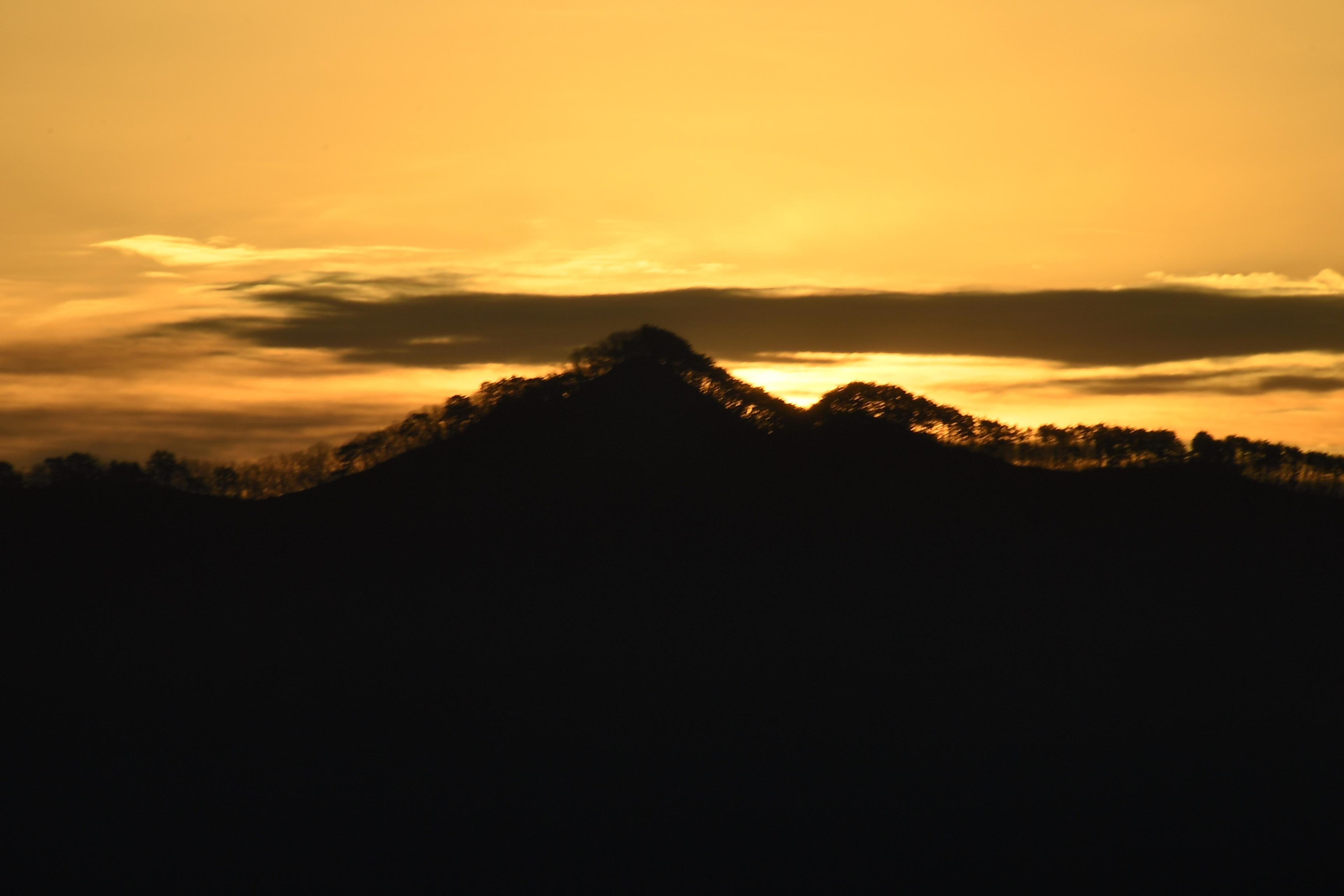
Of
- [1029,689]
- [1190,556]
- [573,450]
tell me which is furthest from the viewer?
[573,450]

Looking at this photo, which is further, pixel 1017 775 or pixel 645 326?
pixel 645 326

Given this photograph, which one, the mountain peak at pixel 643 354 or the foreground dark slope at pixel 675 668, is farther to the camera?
the mountain peak at pixel 643 354

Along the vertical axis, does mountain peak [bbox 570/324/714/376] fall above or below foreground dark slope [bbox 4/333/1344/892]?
above

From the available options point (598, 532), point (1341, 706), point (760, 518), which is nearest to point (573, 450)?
point (598, 532)

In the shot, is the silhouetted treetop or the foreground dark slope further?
the silhouetted treetop

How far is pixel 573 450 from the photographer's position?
2188 centimetres

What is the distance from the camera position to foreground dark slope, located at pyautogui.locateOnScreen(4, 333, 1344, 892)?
17.2 m

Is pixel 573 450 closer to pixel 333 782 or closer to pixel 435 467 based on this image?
pixel 435 467

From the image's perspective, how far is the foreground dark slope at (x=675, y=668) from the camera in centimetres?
1719

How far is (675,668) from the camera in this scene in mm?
18906

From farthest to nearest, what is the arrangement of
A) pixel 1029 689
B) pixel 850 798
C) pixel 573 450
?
1. pixel 573 450
2. pixel 1029 689
3. pixel 850 798

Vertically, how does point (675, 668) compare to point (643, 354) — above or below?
below

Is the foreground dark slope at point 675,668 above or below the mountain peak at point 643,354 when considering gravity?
below

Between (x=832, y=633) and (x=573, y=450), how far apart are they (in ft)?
18.0
